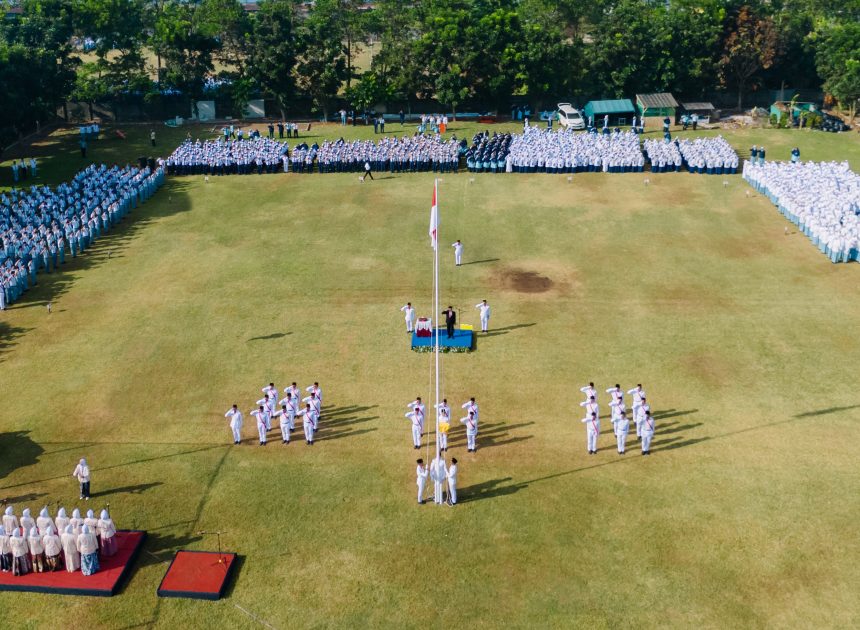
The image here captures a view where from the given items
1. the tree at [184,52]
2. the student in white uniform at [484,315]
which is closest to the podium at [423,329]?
the student in white uniform at [484,315]

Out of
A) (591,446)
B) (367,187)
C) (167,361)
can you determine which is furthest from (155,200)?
(591,446)

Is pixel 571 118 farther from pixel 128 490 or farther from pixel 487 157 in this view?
pixel 128 490

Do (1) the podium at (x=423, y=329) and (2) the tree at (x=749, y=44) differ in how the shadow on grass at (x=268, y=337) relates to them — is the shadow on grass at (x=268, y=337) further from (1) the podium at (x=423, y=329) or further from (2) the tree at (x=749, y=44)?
(2) the tree at (x=749, y=44)

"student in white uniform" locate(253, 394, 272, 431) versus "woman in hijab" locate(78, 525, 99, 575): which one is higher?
"student in white uniform" locate(253, 394, 272, 431)

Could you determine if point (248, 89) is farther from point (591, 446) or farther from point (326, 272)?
point (591, 446)

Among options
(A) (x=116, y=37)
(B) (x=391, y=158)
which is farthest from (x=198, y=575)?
(A) (x=116, y=37)

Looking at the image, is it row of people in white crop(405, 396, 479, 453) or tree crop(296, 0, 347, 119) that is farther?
tree crop(296, 0, 347, 119)

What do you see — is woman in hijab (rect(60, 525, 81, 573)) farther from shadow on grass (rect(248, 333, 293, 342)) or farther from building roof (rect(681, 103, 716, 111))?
building roof (rect(681, 103, 716, 111))

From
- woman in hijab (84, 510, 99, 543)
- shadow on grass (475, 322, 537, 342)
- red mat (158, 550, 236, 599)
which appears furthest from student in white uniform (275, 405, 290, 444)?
shadow on grass (475, 322, 537, 342)
